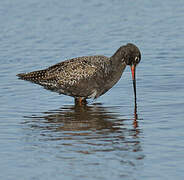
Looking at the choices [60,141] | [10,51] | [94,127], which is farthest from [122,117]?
[10,51]

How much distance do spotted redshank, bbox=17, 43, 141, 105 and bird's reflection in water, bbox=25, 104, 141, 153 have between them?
37 centimetres

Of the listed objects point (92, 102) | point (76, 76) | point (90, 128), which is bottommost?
point (90, 128)

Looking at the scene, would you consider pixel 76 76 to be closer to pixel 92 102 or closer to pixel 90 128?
pixel 92 102

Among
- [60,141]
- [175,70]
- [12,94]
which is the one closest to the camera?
[60,141]

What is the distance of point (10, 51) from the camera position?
53.5 feet

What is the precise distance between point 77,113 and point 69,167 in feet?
11.8

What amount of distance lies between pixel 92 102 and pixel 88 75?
91 cm

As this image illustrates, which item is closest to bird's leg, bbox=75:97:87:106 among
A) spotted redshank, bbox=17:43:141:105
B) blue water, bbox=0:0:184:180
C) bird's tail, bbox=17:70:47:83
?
spotted redshank, bbox=17:43:141:105

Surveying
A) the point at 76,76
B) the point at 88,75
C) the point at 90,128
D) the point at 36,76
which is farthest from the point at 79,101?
the point at 90,128

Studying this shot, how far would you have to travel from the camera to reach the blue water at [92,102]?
8.10 metres

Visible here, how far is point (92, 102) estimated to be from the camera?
1238 cm

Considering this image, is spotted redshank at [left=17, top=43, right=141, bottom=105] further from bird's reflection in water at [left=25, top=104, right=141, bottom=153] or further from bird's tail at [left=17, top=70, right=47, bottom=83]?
bird's reflection in water at [left=25, top=104, right=141, bottom=153]

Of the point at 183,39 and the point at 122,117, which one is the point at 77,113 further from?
the point at 183,39

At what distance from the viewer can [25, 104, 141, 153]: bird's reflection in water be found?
357 inches
